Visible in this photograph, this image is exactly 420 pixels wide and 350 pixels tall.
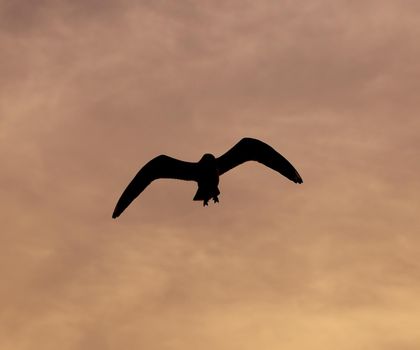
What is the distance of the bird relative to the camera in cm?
3114

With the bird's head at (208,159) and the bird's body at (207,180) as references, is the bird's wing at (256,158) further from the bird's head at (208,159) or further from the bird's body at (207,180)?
the bird's body at (207,180)

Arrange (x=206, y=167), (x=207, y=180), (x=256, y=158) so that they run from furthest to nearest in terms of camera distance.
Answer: (x=256, y=158), (x=206, y=167), (x=207, y=180)

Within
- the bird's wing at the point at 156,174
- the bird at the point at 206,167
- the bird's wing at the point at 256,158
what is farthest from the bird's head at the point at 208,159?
the bird's wing at the point at 156,174

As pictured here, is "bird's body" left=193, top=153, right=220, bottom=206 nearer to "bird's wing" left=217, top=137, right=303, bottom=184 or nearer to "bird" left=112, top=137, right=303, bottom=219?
"bird" left=112, top=137, right=303, bottom=219

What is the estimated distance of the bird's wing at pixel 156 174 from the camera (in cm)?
3164

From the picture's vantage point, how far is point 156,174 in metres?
32.2

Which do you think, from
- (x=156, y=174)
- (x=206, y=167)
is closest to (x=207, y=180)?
(x=206, y=167)

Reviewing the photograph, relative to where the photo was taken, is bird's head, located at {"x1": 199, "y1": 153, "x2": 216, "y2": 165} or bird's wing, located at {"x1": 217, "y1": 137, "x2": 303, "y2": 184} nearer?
bird's head, located at {"x1": 199, "y1": 153, "x2": 216, "y2": 165}

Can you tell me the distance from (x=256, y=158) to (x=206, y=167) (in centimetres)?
173

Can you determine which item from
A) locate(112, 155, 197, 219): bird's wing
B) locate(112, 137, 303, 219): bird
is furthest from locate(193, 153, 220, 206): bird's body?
locate(112, 155, 197, 219): bird's wing

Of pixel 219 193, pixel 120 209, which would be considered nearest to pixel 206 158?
pixel 219 193

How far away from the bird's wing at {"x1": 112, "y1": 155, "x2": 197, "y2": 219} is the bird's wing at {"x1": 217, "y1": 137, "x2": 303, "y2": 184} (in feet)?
2.95

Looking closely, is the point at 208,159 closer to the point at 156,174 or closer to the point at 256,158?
the point at 256,158

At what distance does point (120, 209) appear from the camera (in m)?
32.2
